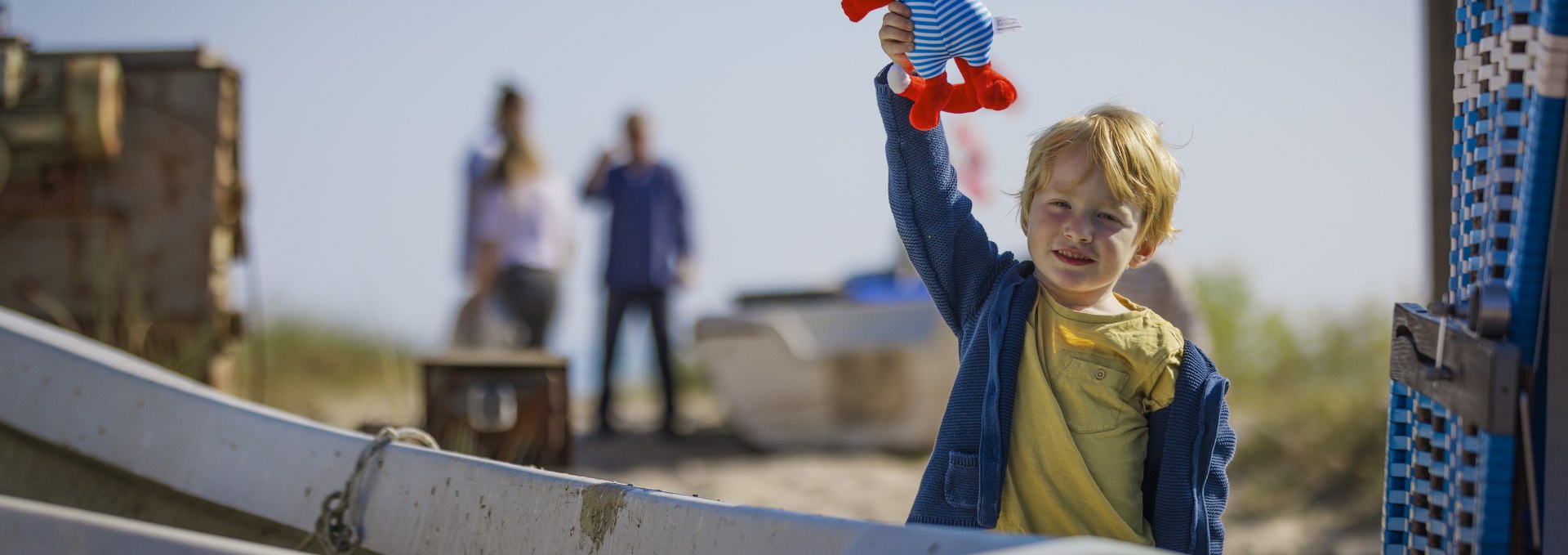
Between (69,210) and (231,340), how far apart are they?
798 millimetres

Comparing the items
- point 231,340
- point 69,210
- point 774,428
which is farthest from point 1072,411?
point 774,428

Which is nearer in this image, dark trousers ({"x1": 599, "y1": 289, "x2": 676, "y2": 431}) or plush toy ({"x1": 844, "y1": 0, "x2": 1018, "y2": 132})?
plush toy ({"x1": 844, "y1": 0, "x2": 1018, "y2": 132})

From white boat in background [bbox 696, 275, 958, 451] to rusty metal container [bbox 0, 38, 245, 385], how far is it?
293 centimetres

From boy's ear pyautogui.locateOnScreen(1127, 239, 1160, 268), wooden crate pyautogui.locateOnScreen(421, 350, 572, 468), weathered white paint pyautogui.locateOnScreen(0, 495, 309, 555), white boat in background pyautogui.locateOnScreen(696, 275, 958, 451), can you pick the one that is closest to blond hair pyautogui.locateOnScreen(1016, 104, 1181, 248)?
boy's ear pyautogui.locateOnScreen(1127, 239, 1160, 268)

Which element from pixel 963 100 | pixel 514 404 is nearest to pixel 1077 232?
pixel 963 100

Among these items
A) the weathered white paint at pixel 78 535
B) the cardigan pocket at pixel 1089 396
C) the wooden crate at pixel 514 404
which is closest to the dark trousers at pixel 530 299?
the wooden crate at pixel 514 404

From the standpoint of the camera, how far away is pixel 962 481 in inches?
83.7

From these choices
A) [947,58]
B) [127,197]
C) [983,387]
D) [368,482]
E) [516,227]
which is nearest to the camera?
[983,387]

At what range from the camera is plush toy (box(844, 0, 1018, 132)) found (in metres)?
2.23

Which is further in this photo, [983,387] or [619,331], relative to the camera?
[619,331]

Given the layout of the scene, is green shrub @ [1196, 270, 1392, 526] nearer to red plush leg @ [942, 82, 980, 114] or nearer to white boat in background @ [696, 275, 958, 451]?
white boat in background @ [696, 275, 958, 451]

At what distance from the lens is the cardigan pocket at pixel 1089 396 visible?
2096 millimetres

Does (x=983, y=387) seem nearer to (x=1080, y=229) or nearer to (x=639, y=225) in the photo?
(x=1080, y=229)

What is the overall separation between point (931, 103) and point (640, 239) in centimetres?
537
